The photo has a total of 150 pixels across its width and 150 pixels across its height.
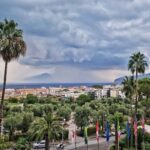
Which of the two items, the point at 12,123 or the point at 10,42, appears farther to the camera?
the point at 12,123

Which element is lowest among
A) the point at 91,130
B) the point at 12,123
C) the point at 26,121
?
the point at 91,130

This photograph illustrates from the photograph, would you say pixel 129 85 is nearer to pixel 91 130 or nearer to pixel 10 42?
pixel 91 130

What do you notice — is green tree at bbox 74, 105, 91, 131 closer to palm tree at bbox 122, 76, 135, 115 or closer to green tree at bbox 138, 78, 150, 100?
palm tree at bbox 122, 76, 135, 115

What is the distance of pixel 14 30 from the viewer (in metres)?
50.0

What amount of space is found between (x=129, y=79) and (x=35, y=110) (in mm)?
51723

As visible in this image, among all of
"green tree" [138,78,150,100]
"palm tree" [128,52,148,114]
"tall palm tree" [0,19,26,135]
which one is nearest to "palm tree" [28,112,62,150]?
"tall palm tree" [0,19,26,135]

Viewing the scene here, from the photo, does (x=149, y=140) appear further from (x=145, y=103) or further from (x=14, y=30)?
(x=145, y=103)

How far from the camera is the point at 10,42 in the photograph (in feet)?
161

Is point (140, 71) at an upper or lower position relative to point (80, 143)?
upper

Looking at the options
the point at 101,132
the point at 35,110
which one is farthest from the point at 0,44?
the point at 35,110

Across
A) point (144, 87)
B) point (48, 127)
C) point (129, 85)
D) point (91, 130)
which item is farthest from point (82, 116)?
point (48, 127)

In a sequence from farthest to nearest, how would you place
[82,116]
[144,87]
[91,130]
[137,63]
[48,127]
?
[144,87], [82,116], [91,130], [137,63], [48,127]

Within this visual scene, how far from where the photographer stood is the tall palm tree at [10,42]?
4884cm

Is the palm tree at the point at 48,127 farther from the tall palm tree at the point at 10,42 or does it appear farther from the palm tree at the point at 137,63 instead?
the palm tree at the point at 137,63
